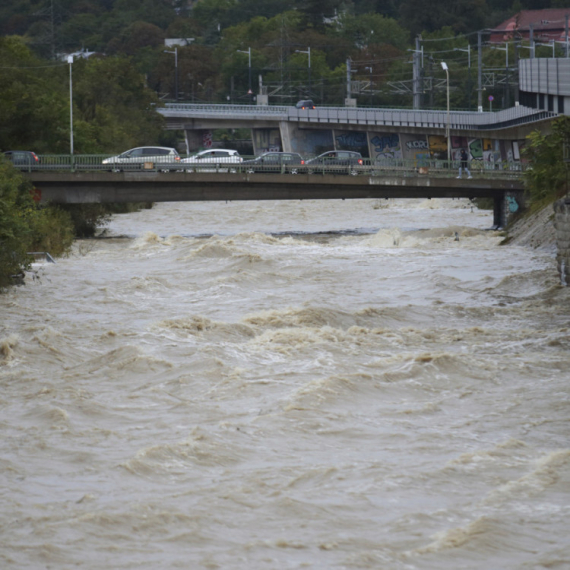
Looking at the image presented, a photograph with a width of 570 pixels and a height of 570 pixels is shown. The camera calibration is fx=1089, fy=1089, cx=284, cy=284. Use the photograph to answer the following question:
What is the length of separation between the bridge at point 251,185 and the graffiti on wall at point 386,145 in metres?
45.0

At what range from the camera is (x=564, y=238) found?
32.8 m

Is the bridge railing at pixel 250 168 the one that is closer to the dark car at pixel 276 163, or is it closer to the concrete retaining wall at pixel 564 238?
the dark car at pixel 276 163

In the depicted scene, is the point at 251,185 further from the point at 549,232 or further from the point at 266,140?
the point at 266,140

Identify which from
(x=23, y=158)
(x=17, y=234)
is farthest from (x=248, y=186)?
(x=17, y=234)

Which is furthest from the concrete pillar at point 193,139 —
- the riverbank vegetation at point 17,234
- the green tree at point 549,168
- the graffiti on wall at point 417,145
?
the riverbank vegetation at point 17,234

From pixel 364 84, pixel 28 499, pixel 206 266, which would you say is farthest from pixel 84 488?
pixel 364 84

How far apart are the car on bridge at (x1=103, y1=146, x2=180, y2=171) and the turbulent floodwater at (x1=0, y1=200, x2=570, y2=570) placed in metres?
19.9

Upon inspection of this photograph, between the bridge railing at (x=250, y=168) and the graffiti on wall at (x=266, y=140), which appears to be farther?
the graffiti on wall at (x=266, y=140)

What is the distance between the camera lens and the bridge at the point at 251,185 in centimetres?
5478

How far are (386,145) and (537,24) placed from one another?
40825 millimetres

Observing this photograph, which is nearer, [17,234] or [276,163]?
[17,234]

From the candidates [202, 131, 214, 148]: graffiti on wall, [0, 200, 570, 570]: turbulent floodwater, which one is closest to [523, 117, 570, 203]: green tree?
[0, 200, 570, 570]: turbulent floodwater

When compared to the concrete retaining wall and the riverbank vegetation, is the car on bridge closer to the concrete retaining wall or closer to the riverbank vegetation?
the riverbank vegetation

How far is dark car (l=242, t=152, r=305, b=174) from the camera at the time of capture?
2226 inches
